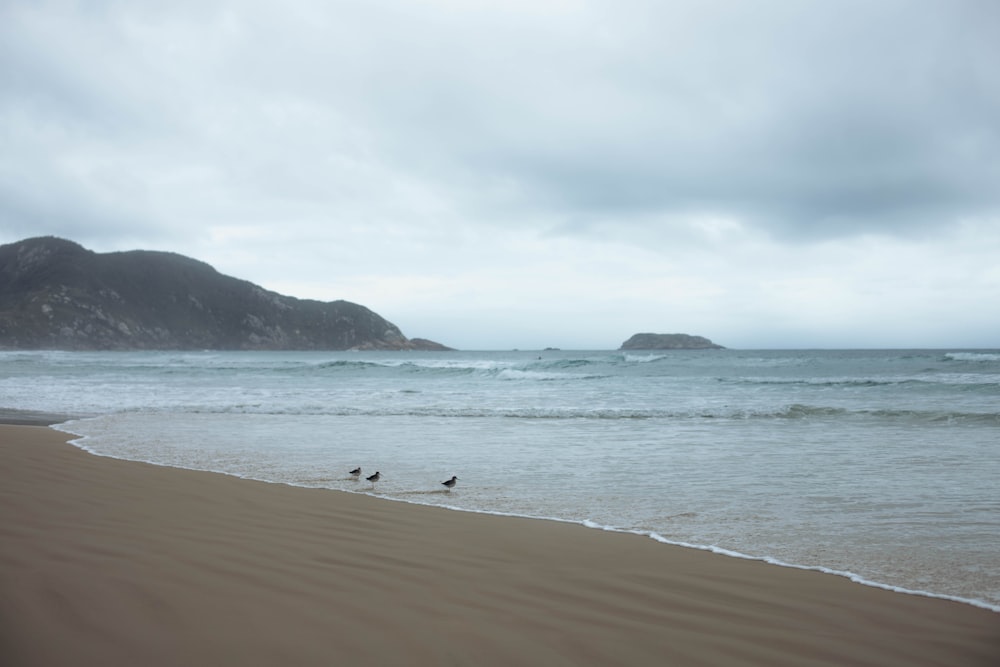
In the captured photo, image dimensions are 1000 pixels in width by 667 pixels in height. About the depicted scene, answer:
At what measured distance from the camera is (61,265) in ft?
370

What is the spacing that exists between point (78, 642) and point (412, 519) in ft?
9.65

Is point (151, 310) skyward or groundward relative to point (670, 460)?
skyward

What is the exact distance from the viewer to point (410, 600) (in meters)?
3.23

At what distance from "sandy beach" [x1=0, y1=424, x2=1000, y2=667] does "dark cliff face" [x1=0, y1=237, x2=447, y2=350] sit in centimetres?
11073

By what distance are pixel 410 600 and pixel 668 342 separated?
14430 cm

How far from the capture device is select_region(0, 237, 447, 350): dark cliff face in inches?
3989

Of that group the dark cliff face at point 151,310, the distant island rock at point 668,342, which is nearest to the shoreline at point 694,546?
the dark cliff face at point 151,310

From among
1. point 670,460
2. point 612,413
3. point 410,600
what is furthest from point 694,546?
point 612,413

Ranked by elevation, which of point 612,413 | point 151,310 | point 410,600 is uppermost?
point 151,310

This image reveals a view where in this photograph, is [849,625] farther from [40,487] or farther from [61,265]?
[61,265]

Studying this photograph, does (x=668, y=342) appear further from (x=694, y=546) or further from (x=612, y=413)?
(x=694, y=546)

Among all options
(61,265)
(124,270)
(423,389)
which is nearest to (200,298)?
(124,270)

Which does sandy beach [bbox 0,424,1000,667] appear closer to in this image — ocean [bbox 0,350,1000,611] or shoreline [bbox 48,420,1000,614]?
shoreline [bbox 48,420,1000,614]

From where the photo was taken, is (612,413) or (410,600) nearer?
(410,600)
